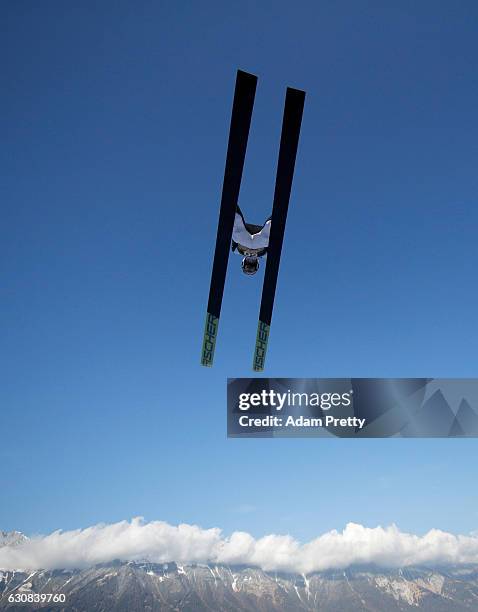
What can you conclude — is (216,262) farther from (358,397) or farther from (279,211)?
(358,397)

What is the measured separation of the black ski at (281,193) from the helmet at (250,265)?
640 mm

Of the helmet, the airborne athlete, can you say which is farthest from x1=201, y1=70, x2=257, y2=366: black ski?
the helmet

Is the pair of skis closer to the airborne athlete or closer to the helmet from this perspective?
the airborne athlete

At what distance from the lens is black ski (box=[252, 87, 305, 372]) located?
14.1m

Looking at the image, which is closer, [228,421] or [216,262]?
[216,262]

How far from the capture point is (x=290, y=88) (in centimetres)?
1377

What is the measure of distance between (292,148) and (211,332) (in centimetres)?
857

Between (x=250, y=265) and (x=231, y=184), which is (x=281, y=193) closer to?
(x=231, y=184)

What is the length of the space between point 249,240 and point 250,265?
0.95m

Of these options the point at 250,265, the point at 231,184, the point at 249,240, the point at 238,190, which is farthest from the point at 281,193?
the point at 250,265

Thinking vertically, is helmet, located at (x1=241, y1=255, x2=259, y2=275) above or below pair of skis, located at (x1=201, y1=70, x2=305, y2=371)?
below

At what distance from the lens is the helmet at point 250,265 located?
17219mm

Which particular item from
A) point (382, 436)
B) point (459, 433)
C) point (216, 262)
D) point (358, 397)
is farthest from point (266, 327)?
point (459, 433)

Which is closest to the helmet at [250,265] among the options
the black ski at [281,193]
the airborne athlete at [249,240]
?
the airborne athlete at [249,240]
